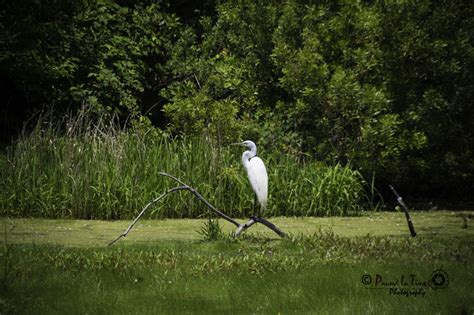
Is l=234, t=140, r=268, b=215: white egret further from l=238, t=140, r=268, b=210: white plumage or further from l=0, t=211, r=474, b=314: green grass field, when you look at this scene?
l=0, t=211, r=474, b=314: green grass field

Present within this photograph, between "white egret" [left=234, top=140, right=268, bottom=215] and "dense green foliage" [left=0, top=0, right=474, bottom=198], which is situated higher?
"dense green foliage" [left=0, top=0, right=474, bottom=198]

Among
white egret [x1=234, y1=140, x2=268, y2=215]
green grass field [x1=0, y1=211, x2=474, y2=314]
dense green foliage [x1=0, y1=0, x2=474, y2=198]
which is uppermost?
dense green foliage [x1=0, y1=0, x2=474, y2=198]

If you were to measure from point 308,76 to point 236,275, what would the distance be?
24.4 ft

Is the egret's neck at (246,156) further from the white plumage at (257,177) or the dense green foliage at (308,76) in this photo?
the dense green foliage at (308,76)

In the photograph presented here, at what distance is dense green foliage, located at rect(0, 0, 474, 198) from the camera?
1449 centimetres

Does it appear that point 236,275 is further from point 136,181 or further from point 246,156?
point 136,181

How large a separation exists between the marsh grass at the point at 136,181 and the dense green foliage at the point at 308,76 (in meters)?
0.94

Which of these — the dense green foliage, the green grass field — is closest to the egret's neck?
the green grass field

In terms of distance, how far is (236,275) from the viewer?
7500 mm

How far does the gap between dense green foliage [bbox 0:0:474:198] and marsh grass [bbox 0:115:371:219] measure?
37.0 inches

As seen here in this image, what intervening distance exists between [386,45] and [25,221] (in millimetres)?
7113

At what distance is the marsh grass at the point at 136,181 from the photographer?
12234mm

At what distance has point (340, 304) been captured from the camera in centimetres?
664

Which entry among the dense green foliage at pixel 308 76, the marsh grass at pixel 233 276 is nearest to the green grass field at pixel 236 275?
the marsh grass at pixel 233 276
